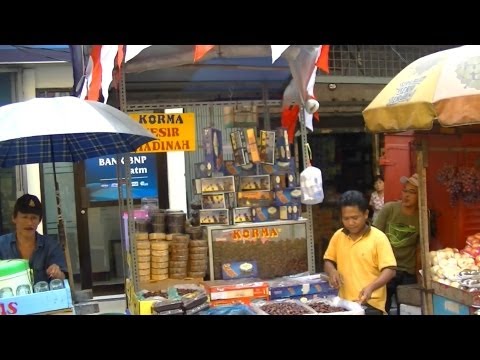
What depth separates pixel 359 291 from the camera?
3908 mm

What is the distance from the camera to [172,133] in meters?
5.79

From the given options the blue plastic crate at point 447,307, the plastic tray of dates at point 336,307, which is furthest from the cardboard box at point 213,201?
the blue plastic crate at point 447,307

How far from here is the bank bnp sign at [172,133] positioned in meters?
5.68

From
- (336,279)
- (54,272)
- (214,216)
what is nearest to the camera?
(336,279)

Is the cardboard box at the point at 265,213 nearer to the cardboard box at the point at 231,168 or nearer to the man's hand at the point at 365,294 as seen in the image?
the cardboard box at the point at 231,168

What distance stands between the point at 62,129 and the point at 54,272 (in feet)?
3.70

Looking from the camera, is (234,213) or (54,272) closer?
(54,272)

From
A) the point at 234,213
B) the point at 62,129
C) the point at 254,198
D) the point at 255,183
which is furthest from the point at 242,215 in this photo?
the point at 62,129

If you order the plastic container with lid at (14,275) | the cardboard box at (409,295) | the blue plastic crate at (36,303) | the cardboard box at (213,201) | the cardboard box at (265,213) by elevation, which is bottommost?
the cardboard box at (409,295)

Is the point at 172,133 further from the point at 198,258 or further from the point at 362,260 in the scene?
the point at 362,260

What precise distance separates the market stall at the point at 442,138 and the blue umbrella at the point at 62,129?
6.02ft
